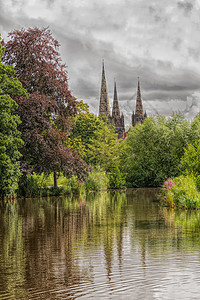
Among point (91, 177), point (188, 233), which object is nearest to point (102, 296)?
point (188, 233)

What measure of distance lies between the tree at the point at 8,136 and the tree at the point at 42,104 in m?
1.82

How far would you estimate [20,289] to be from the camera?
573cm

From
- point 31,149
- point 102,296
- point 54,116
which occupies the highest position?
point 54,116

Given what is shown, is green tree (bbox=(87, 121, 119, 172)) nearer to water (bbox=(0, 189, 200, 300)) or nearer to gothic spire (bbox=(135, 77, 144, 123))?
water (bbox=(0, 189, 200, 300))

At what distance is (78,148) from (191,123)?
69.4 ft

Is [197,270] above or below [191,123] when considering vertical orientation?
below

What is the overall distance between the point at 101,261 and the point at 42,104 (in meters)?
20.1

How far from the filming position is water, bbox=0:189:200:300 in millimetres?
5586

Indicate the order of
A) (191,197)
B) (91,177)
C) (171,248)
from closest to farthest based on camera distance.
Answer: (171,248) < (191,197) < (91,177)

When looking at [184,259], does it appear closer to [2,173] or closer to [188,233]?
[188,233]

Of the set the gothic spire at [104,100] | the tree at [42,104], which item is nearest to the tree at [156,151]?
the tree at [42,104]

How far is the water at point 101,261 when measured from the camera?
559cm

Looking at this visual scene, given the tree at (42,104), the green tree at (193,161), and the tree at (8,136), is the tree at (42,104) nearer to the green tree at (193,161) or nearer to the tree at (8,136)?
the tree at (8,136)

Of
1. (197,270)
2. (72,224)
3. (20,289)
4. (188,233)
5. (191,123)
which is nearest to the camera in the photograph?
(20,289)
